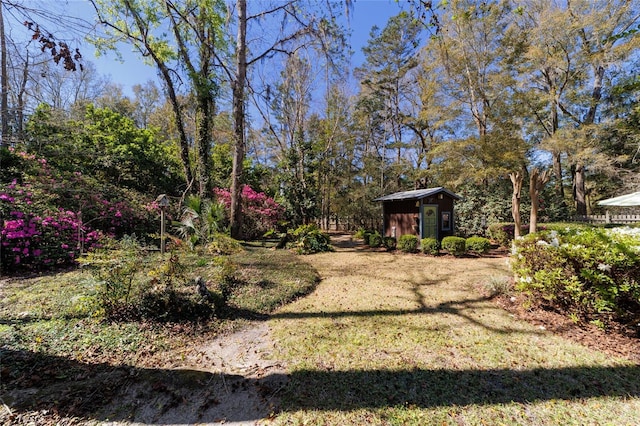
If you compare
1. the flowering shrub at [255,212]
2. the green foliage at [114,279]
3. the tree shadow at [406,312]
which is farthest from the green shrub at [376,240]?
the green foliage at [114,279]

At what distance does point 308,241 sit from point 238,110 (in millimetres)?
5609

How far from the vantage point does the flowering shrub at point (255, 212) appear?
11430 mm

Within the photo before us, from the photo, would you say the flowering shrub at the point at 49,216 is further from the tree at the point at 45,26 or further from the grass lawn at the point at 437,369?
the grass lawn at the point at 437,369

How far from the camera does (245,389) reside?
7.58 feet

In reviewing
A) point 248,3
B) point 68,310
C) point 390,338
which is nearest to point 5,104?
point 68,310

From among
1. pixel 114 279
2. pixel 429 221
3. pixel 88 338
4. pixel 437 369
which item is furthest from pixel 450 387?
pixel 429 221

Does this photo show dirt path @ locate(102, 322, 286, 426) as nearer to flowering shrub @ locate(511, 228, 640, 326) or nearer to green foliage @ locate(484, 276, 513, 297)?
flowering shrub @ locate(511, 228, 640, 326)

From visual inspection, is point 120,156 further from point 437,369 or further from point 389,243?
point 437,369

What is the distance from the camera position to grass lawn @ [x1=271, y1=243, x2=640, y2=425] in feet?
6.66

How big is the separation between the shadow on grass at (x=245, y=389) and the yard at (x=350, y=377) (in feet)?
0.03

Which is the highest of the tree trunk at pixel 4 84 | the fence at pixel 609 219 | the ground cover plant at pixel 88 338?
the tree trunk at pixel 4 84

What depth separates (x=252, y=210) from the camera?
11.6 metres

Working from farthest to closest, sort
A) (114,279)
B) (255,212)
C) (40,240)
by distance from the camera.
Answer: (255,212), (40,240), (114,279)

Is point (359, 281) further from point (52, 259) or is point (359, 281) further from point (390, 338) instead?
point (52, 259)
